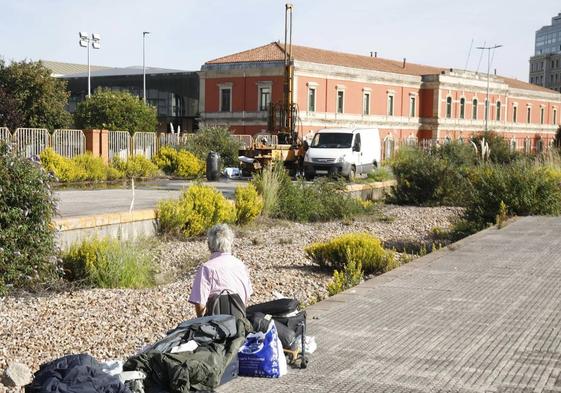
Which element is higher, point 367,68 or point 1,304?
point 367,68

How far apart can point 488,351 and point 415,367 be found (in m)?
0.82

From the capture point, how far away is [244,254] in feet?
44.4

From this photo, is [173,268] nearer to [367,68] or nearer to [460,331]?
[460,331]

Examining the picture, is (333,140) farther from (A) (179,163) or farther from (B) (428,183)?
(B) (428,183)

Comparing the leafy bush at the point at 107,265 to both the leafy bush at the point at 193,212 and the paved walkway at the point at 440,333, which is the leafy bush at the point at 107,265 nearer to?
the paved walkway at the point at 440,333

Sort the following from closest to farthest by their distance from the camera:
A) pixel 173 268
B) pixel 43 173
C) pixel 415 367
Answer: pixel 415 367 → pixel 43 173 → pixel 173 268

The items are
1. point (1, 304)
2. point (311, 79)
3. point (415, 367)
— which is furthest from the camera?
point (311, 79)

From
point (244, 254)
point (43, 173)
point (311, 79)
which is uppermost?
point (311, 79)

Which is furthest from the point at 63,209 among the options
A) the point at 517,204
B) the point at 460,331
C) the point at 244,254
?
the point at 460,331

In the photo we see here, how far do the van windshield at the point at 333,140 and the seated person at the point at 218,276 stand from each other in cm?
2585

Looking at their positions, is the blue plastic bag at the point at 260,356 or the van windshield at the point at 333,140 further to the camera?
the van windshield at the point at 333,140

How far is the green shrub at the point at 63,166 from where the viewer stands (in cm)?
2728

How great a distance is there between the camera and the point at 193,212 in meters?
15.4

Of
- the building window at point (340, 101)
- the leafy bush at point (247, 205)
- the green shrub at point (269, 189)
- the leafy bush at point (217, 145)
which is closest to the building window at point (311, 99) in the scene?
the building window at point (340, 101)
